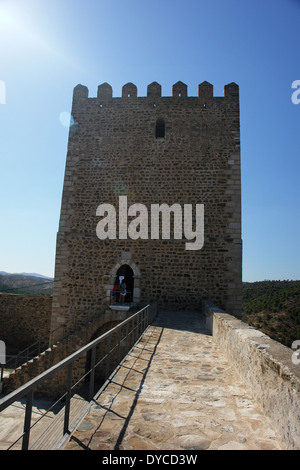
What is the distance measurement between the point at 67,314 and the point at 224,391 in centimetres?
840

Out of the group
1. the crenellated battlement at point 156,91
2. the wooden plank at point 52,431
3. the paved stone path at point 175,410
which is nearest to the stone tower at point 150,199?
the crenellated battlement at point 156,91

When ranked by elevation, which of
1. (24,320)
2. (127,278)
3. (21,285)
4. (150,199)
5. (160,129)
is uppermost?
(160,129)

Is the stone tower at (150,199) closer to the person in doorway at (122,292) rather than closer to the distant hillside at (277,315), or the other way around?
the person in doorway at (122,292)

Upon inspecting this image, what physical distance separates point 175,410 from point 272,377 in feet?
3.48

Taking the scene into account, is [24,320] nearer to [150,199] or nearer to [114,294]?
[114,294]

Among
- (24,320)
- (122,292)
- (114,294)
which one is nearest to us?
(122,292)

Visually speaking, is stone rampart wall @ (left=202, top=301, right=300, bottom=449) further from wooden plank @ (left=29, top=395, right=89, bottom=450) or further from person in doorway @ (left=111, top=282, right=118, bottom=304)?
person in doorway @ (left=111, top=282, right=118, bottom=304)

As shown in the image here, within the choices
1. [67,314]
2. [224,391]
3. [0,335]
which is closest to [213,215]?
[67,314]

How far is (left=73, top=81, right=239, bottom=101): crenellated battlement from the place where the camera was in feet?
38.1

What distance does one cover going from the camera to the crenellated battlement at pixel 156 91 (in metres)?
11.6

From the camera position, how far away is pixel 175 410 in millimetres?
2980

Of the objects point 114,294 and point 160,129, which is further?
point 160,129

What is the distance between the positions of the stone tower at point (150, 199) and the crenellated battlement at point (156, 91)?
0.04 meters

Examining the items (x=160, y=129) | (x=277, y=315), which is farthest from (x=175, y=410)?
(x=277, y=315)
